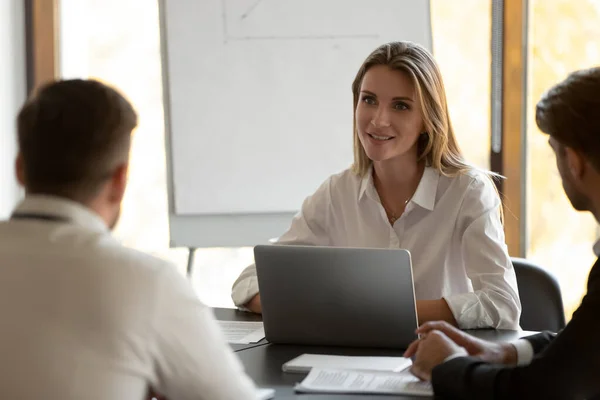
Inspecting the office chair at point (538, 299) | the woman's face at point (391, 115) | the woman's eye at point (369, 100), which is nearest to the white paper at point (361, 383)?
the office chair at point (538, 299)

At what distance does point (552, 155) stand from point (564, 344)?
213cm

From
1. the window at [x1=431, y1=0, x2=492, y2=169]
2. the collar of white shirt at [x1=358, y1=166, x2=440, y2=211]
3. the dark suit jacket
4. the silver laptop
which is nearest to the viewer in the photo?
the dark suit jacket

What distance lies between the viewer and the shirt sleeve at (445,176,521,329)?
2059 mm

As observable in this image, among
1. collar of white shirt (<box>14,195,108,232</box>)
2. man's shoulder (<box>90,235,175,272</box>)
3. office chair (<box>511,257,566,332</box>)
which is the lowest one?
office chair (<box>511,257,566,332</box>)

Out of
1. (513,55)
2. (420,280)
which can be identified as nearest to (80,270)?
(420,280)

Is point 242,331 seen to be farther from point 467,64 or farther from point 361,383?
point 467,64

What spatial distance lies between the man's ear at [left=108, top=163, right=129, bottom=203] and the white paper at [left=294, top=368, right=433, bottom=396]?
53 centimetres

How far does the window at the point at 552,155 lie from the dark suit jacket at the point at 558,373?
205 centimetres

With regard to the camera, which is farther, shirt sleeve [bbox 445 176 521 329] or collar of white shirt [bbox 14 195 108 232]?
shirt sleeve [bbox 445 176 521 329]

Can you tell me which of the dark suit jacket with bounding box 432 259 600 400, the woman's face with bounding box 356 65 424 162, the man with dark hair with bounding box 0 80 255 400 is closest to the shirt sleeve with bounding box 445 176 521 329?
the woman's face with bounding box 356 65 424 162

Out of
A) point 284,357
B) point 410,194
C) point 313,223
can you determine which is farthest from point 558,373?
point 313,223

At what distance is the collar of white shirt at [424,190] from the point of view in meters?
2.40

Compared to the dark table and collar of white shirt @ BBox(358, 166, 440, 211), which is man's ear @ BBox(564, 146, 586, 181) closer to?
the dark table

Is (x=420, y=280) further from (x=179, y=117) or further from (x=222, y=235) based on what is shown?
(x=179, y=117)
